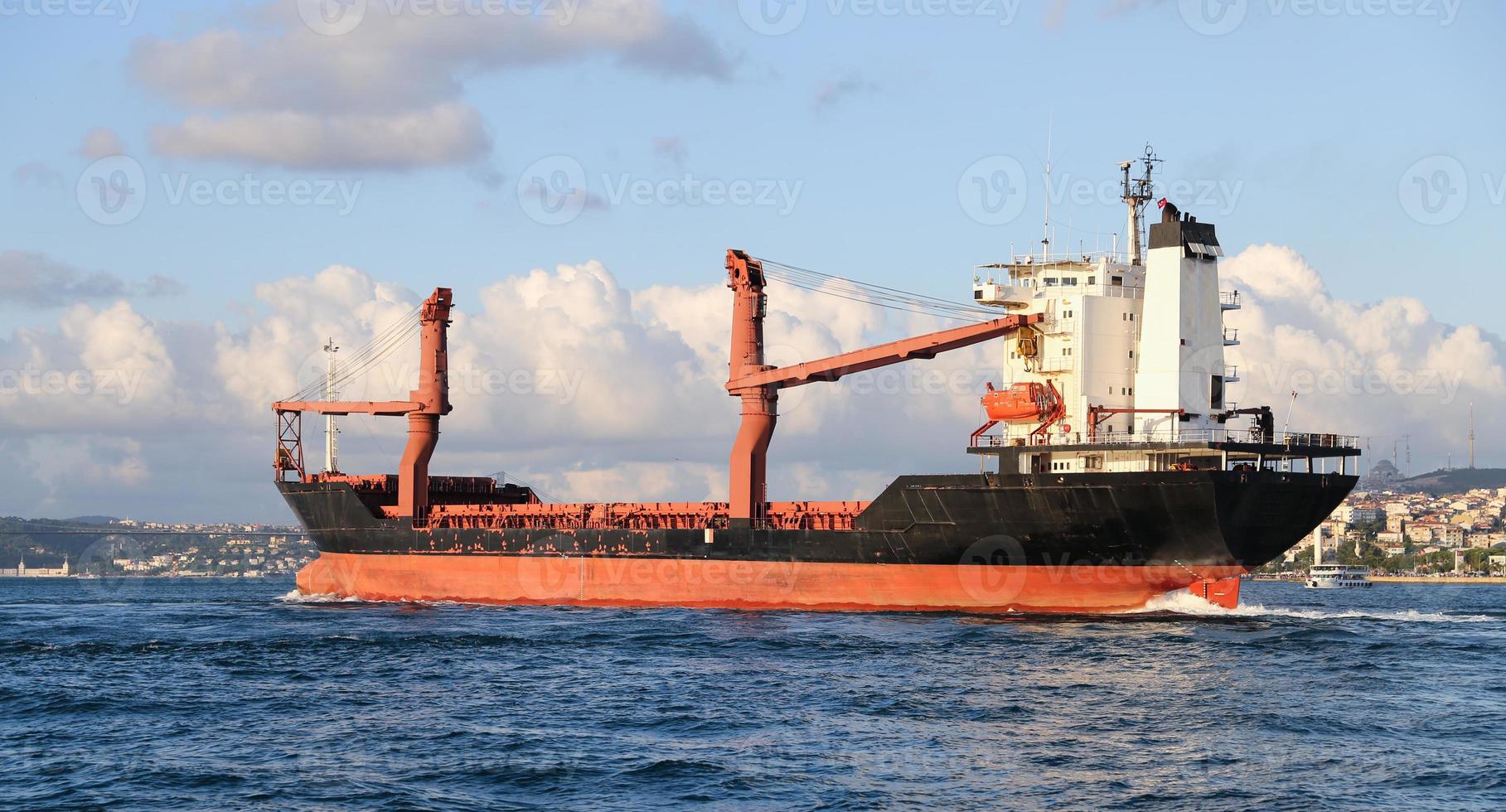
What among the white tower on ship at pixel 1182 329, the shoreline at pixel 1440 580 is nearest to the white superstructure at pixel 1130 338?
the white tower on ship at pixel 1182 329

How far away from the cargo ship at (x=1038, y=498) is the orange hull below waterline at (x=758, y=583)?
0.20ft

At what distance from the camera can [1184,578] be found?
3994 cm

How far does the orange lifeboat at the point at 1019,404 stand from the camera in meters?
43.0

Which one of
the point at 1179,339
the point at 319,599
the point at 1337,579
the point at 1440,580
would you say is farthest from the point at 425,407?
the point at 1440,580

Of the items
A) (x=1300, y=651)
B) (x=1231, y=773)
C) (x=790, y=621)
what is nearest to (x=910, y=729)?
(x=1231, y=773)

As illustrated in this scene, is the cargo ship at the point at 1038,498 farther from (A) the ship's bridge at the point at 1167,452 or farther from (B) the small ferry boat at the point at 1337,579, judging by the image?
(B) the small ferry boat at the point at 1337,579

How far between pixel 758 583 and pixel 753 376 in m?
6.53

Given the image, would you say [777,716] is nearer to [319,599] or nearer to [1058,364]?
[1058,364]

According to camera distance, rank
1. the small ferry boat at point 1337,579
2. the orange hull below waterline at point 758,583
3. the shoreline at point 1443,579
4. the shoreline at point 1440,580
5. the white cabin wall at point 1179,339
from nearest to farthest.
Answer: the orange hull below waterline at point 758,583 < the white cabin wall at point 1179,339 < the small ferry boat at point 1337,579 < the shoreline at point 1440,580 < the shoreline at point 1443,579

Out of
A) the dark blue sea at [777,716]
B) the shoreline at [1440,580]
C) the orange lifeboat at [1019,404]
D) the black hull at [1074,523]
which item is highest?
the orange lifeboat at [1019,404]

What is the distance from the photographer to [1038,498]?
132 feet

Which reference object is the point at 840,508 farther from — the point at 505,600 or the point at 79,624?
the point at 79,624

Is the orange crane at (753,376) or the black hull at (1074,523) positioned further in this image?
the orange crane at (753,376)

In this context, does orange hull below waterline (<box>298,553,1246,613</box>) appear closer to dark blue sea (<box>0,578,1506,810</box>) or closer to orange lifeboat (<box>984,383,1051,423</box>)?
dark blue sea (<box>0,578,1506,810</box>)
